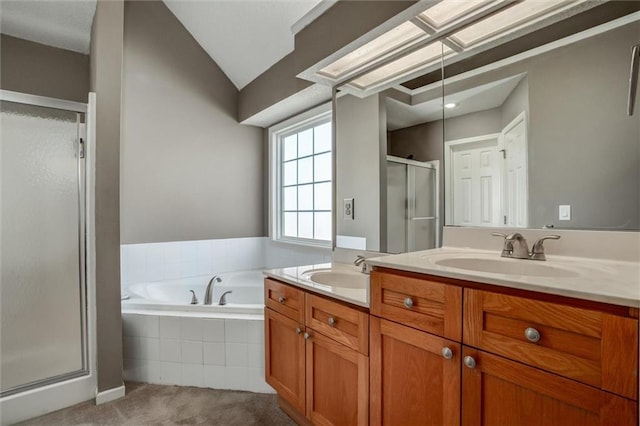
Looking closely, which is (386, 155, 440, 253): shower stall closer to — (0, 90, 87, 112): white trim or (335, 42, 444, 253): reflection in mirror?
(335, 42, 444, 253): reflection in mirror

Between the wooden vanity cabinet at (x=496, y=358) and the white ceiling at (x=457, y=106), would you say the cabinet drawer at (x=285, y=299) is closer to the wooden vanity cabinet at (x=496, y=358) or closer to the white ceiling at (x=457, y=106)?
the wooden vanity cabinet at (x=496, y=358)

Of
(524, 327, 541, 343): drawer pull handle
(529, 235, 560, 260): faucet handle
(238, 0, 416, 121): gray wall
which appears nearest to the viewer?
(524, 327, 541, 343): drawer pull handle

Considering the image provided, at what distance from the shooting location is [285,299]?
5.41ft

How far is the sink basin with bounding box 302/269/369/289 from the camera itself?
1748 mm

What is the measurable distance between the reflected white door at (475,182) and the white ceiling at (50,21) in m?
2.40

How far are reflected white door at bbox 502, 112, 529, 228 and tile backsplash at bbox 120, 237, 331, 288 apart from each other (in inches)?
60.6

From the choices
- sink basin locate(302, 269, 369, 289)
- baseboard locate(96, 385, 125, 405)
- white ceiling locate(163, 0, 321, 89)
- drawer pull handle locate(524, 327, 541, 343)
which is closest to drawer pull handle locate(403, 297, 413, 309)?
A: drawer pull handle locate(524, 327, 541, 343)

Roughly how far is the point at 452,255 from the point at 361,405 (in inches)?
28.4

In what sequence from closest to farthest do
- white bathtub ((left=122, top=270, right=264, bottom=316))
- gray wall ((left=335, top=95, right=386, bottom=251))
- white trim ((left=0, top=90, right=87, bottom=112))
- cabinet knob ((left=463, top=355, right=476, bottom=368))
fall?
cabinet knob ((left=463, top=355, right=476, bottom=368)) < white trim ((left=0, top=90, right=87, bottom=112)) < gray wall ((left=335, top=95, right=386, bottom=251)) < white bathtub ((left=122, top=270, right=264, bottom=316))

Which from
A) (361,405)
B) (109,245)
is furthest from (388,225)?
(109,245)

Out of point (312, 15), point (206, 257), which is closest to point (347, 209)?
point (312, 15)

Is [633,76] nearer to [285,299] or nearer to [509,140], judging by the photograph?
[509,140]

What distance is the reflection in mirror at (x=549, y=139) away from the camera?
1159 millimetres

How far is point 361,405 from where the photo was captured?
1257mm
